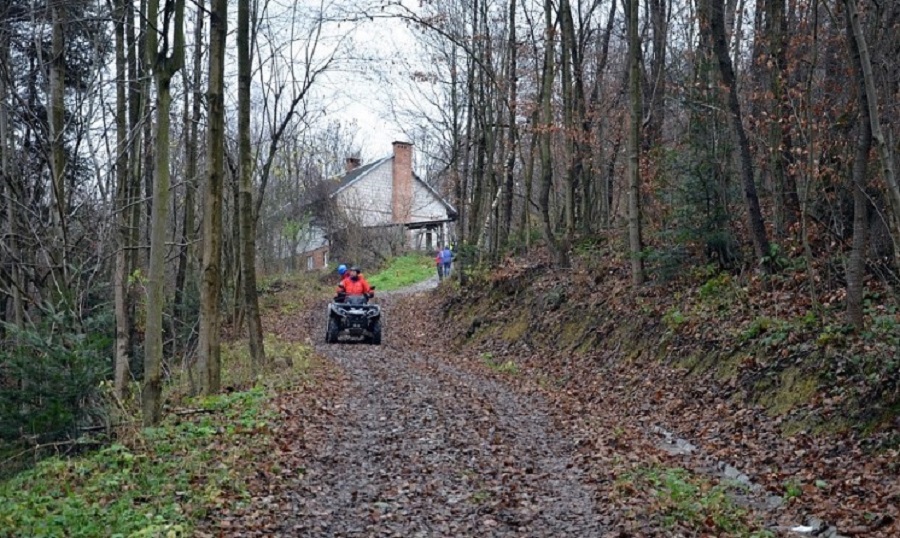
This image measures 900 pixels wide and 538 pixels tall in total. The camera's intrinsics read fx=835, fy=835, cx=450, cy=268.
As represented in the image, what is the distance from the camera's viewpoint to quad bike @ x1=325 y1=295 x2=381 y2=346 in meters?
21.9

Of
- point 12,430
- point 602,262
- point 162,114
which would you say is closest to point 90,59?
point 162,114

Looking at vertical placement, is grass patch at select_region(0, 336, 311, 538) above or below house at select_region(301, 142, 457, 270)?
below

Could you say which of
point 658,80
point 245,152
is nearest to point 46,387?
point 245,152

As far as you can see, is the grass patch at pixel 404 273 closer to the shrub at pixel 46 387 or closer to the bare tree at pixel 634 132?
the bare tree at pixel 634 132

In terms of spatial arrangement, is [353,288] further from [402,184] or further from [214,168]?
[402,184]

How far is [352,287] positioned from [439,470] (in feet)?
44.3

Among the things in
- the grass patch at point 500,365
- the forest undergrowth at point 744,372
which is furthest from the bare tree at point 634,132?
the grass patch at point 500,365

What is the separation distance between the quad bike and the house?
1202 inches

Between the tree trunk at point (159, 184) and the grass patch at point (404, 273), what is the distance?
3043 centimetres

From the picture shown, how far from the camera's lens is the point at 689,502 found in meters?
7.58

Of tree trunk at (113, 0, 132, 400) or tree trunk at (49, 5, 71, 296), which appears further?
tree trunk at (113, 0, 132, 400)

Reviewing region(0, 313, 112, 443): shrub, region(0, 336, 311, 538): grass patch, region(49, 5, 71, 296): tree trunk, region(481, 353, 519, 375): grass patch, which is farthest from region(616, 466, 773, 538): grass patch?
region(49, 5, 71, 296): tree trunk

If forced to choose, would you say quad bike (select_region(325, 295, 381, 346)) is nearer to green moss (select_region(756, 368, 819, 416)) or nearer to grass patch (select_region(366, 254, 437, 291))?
green moss (select_region(756, 368, 819, 416))

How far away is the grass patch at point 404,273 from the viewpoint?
1670 inches
